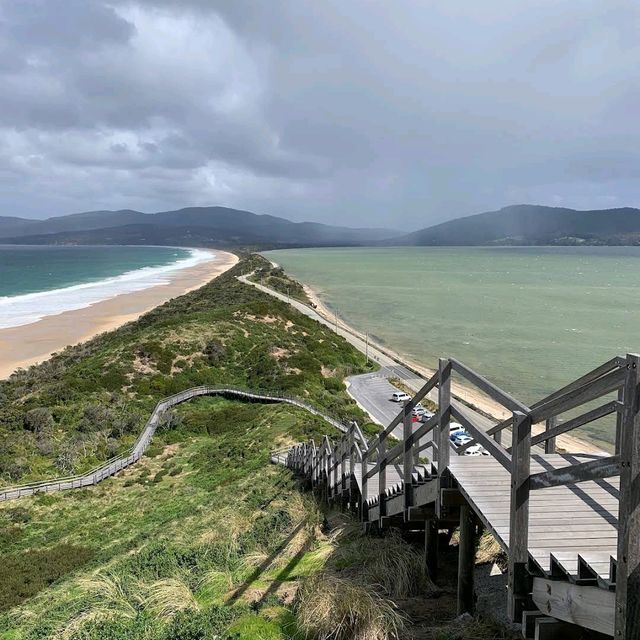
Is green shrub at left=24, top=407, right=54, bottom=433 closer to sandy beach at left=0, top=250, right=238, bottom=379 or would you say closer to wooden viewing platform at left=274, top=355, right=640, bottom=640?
sandy beach at left=0, top=250, right=238, bottom=379

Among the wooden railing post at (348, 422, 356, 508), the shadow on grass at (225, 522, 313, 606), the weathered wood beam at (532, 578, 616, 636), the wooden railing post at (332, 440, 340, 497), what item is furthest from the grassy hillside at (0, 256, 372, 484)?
the weathered wood beam at (532, 578, 616, 636)

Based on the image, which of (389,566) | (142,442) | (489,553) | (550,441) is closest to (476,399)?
(142,442)

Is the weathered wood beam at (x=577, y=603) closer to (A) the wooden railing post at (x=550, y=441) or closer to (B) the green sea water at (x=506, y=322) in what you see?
(A) the wooden railing post at (x=550, y=441)

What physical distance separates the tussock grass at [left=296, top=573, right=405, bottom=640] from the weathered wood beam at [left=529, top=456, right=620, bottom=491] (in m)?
2.46

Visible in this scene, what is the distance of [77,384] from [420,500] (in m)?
31.3

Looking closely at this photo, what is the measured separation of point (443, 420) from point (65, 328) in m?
65.9

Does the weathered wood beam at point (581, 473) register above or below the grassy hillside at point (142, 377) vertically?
above

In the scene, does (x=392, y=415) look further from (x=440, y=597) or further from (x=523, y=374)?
(x=440, y=597)

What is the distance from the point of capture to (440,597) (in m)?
6.58

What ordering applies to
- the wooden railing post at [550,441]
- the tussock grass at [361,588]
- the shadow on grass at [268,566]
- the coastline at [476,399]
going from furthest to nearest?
1. the coastline at [476,399]
2. the shadow on grass at [268,566]
3. the wooden railing post at [550,441]
4. the tussock grass at [361,588]

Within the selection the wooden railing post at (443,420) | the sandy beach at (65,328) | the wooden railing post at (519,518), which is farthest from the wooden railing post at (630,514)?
the sandy beach at (65,328)

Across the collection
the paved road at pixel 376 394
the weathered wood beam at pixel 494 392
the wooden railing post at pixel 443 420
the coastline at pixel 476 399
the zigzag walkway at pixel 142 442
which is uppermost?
the weathered wood beam at pixel 494 392

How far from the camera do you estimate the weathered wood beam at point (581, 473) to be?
3055mm

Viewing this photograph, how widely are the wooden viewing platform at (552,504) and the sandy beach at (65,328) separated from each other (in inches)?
1793
